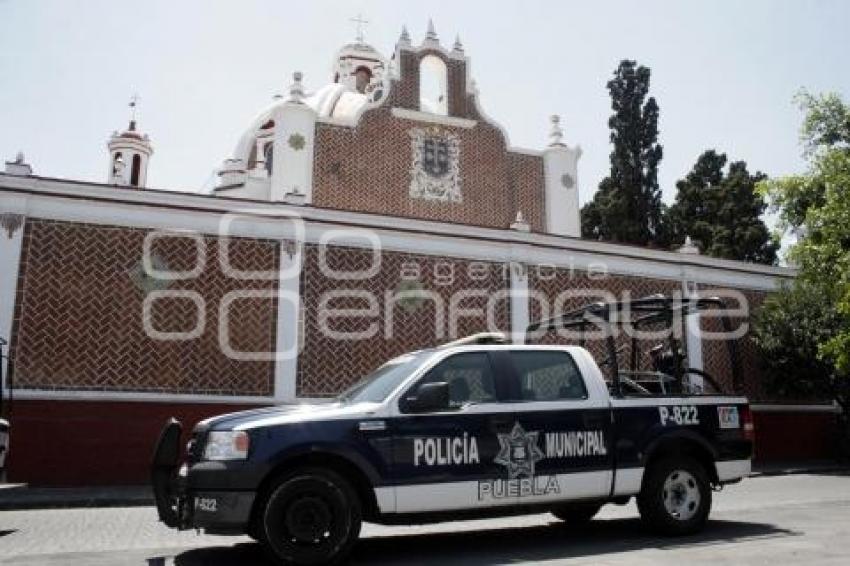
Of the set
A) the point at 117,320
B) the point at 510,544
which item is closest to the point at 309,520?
the point at 510,544

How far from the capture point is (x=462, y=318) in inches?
671

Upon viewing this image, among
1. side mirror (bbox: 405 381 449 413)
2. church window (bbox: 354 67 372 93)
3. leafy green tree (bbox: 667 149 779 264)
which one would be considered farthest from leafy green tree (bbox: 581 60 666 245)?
side mirror (bbox: 405 381 449 413)

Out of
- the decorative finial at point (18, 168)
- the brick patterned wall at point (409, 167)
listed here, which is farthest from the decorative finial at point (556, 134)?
the decorative finial at point (18, 168)

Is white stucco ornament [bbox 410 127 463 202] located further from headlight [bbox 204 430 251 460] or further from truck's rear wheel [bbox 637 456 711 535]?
headlight [bbox 204 430 251 460]

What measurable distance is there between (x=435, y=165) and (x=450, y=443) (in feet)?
53.1

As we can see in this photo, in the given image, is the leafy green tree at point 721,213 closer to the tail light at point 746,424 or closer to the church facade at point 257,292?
the church facade at point 257,292

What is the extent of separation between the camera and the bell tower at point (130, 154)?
3616cm

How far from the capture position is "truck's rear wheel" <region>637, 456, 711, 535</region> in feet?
24.4

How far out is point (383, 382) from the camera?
7023 millimetres

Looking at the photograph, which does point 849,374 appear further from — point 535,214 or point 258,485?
point 258,485

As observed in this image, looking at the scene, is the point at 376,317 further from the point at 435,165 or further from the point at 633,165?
the point at 633,165

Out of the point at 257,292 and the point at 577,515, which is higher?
the point at 257,292

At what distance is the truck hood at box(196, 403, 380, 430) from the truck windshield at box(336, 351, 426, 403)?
228 mm

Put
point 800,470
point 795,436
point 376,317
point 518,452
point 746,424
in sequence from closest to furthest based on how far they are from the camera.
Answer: point 518,452 < point 746,424 < point 376,317 < point 800,470 < point 795,436
